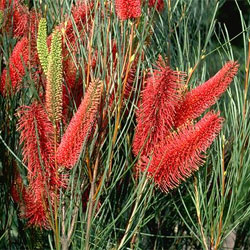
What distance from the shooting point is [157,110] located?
72 cm

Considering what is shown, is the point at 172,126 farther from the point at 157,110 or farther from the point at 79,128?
the point at 79,128

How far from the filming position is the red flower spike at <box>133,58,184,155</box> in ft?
2.32

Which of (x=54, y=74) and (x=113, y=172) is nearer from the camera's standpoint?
(x=54, y=74)

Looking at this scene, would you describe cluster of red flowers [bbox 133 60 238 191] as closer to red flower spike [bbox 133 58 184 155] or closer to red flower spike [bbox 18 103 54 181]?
red flower spike [bbox 133 58 184 155]

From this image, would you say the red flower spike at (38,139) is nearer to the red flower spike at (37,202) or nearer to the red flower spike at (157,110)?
the red flower spike at (37,202)

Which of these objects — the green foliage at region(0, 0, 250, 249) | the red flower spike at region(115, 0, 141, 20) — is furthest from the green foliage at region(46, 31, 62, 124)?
the red flower spike at region(115, 0, 141, 20)

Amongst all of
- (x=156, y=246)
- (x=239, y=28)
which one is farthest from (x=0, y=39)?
(x=239, y=28)

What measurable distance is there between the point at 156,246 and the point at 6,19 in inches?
20.6

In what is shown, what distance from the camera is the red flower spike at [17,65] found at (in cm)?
80

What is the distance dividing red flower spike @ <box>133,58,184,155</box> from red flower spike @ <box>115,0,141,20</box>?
8 centimetres

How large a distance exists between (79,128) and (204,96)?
193mm

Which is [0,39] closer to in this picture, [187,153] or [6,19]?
[6,19]

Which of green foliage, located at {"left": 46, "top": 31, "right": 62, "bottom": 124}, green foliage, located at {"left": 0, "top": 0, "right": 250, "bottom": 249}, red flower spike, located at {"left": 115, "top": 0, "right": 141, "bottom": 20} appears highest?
red flower spike, located at {"left": 115, "top": 0, "right": 141, "bottom": 20}

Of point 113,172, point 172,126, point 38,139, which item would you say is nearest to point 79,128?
point 38,139
